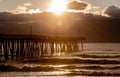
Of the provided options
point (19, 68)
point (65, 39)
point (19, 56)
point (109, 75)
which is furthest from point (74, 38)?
point (109, 75)

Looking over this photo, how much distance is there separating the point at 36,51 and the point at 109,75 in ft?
111

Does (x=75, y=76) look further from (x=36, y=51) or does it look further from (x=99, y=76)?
(x=36, y=51)

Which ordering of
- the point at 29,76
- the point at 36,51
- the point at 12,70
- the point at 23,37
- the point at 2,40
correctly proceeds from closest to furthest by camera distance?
the point at 29,76
the point at 12,70
the point at 2,40
the point at 23,37
the point at 36,51

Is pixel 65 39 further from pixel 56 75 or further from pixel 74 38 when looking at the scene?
pixel 56 75

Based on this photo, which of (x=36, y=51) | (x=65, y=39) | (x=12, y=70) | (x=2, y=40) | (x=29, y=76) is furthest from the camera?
(x=65, y=39)

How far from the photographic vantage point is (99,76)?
123 ft

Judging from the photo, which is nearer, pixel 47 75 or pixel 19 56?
pixel 47 75

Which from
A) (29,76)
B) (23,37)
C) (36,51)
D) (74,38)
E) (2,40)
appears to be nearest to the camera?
(29,76)

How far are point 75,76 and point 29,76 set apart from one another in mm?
4836

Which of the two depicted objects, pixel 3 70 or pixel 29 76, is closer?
pixel 29 76

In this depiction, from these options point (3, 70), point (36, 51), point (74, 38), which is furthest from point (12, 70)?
point (74, 38)

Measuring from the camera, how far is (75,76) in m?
36.9

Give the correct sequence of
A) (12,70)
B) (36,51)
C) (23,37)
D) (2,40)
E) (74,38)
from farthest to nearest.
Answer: (74,38), (36,51), (23,37), (2,40), (12,70)

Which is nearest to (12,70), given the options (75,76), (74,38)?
(75,76)
